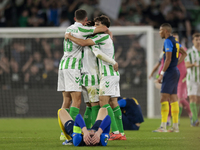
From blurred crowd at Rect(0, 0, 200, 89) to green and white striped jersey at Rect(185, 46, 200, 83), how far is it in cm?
253

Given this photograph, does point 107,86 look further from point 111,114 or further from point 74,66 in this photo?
point 74,66

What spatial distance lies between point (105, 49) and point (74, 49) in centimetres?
43

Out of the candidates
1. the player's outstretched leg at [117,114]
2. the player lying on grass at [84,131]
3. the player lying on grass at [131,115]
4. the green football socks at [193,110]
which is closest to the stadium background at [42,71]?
the green football socks at [193,110]

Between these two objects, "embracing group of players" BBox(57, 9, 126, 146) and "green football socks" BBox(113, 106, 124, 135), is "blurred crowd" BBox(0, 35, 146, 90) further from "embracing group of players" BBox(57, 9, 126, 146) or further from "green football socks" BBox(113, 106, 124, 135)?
"embracing group of players" BBox(57, 9, 126, 146)

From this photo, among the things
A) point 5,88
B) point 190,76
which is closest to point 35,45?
point 5,88

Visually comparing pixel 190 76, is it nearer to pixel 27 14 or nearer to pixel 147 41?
pixel 147 41

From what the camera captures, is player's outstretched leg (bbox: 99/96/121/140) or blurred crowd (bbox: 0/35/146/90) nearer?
player's outstretched leg (bbox: 99/96/121/140)

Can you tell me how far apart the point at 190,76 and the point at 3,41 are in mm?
5866

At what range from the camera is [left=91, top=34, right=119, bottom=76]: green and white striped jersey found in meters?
5.11

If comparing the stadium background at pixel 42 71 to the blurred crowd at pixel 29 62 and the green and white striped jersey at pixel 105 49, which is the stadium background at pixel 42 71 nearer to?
the blurred crowd at pixel 29 62

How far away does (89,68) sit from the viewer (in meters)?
5.21

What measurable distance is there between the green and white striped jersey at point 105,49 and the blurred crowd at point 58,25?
20.3 feet

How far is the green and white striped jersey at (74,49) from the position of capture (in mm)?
5129

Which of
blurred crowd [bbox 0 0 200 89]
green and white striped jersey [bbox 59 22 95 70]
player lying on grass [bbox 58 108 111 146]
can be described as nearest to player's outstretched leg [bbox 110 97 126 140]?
green and white striped jersey [bbox 59 22 95 70]
